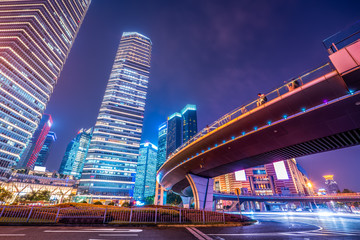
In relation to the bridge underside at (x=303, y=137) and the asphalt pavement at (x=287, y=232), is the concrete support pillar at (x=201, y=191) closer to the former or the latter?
the bridge underside at (x=303, y=137)

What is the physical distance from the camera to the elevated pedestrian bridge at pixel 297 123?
11203 millimetres

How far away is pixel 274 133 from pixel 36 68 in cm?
14253

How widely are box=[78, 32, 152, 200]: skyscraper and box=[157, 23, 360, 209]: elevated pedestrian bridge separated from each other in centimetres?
10225

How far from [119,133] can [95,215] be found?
117605 mm

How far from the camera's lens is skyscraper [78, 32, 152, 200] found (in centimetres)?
10325

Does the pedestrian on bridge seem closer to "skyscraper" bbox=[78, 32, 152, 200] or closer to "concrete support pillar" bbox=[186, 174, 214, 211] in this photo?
"concrete support pillar" bbox=[186, 174, 214, 211]

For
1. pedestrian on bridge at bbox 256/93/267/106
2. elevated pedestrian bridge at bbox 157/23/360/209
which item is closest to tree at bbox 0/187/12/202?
elevated pedestrian bridge at bbox 157/23/360/209

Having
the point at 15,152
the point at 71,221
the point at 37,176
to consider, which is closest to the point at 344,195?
the point at 71,221

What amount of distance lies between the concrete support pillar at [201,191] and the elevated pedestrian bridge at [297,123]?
8.62m

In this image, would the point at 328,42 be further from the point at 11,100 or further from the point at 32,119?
the point at 32,119

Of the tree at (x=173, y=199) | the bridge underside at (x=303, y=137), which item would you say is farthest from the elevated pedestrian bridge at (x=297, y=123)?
the tree at (x=173, y=199)

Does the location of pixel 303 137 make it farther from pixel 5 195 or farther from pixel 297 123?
pixel 5 195

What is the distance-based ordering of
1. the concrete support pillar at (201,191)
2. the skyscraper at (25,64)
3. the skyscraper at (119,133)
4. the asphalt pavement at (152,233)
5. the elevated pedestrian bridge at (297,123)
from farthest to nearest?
the skyscraper at (119,133), the skyscraper at (25,64), the concrete support pillar at (201,191), the elevated pedestrian bridge at (297,123), the asphalt pavement at (152,233)

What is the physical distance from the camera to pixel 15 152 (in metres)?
89.6
